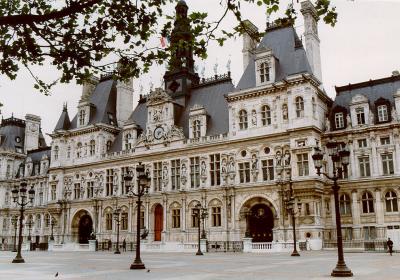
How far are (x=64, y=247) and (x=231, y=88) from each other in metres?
26.9

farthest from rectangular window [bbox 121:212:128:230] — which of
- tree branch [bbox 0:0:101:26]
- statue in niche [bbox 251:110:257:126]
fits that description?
tree branch [bbox 0:0:101:26]

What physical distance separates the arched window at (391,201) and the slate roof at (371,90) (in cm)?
876

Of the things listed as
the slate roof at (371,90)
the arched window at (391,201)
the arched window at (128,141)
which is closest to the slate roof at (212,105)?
the arched window at (128,141)

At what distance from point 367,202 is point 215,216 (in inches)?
588

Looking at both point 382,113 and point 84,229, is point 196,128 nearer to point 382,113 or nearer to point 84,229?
point 382,113

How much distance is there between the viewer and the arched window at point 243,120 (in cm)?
4684

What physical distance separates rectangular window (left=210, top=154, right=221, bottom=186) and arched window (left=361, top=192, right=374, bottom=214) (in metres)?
14.3

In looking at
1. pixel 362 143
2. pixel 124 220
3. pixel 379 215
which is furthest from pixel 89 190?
pixel 379 215

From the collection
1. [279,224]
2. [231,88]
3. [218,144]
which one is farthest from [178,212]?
[231,88]

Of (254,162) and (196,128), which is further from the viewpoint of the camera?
(196,128)

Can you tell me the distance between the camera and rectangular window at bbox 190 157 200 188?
4909 cm

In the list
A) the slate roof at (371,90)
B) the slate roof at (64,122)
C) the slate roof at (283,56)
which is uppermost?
the slate roof at (283,56)

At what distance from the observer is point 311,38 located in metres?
50.0

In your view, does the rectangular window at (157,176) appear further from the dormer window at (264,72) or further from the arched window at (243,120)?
the dormer window at (264,72)
